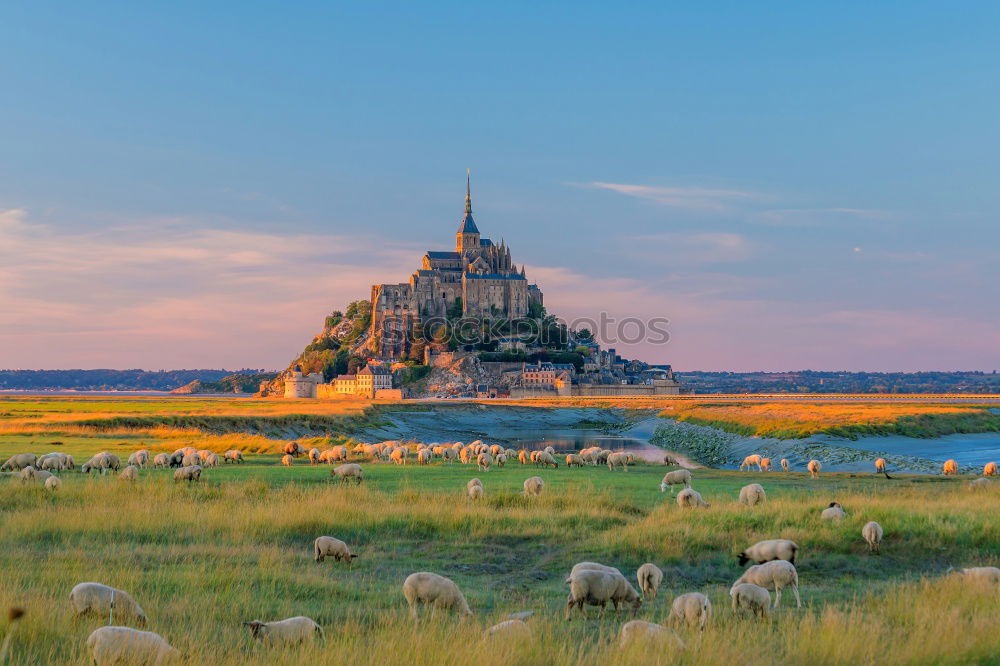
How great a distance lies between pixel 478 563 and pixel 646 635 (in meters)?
6.33

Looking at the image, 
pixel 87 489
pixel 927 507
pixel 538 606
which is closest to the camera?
pixel 538 606

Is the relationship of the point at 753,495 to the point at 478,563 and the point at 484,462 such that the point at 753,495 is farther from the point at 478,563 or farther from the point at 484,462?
the point at 484,462

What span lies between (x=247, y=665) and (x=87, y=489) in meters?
Answer: 13.8

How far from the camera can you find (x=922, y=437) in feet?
176

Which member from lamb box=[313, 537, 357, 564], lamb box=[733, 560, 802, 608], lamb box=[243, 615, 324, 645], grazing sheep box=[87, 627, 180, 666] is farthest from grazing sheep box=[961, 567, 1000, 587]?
grazing sheep box=[87, 627, 180, 666]

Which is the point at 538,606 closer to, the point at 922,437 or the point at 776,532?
the point at 776,532

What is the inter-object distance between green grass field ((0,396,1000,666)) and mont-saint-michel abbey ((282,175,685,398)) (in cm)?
15235

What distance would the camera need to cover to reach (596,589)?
34.9 feet

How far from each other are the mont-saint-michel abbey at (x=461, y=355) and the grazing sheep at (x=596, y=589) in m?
160

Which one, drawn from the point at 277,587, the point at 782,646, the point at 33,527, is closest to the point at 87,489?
the point at 33,527

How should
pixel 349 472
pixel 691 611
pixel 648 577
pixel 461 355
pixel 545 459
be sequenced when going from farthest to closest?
pixel 461 355 → pixel 545 459 → pixel 349 472 → pixel 648 577 → pixel 691 611

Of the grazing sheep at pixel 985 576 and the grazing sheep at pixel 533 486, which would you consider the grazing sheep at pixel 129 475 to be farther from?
the grazing sheep at pixel 985 576

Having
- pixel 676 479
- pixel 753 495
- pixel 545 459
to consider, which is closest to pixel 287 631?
pixel 753 495

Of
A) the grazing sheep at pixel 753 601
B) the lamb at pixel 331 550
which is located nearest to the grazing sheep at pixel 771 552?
the grazing sheep at pixel 753 601
